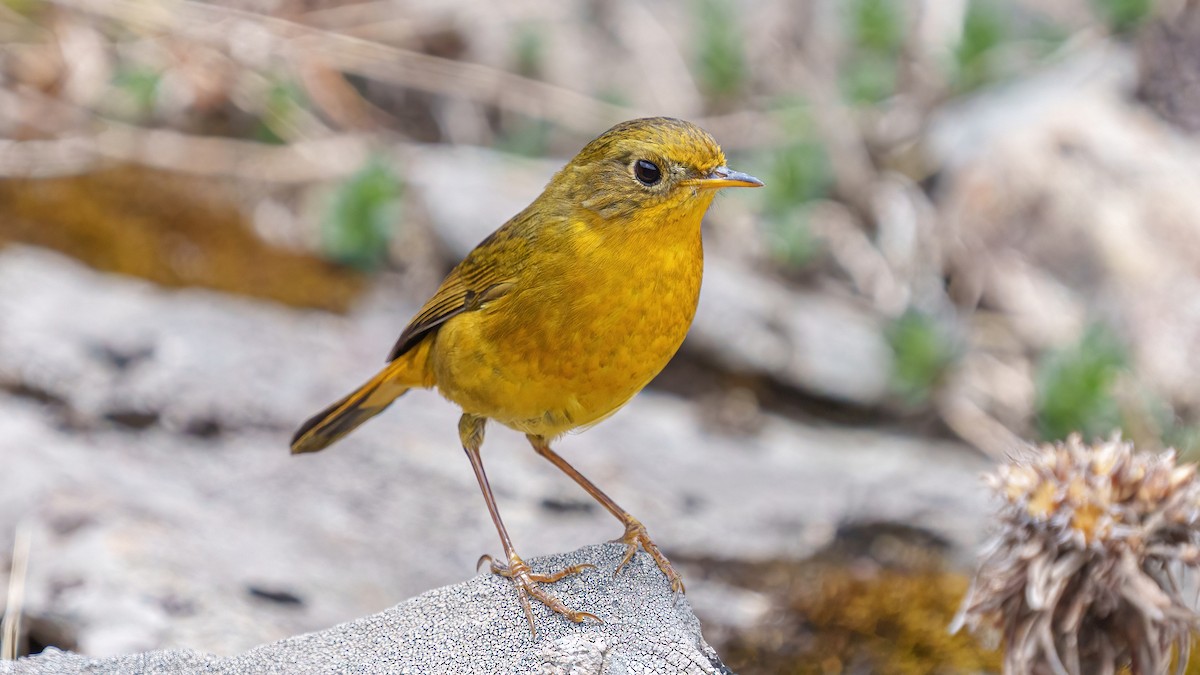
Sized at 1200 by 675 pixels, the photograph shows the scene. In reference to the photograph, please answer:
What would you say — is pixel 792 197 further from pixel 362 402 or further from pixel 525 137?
pixel 362 402

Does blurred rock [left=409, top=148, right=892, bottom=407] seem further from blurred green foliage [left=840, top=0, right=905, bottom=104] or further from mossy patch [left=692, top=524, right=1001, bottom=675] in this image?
blurred green foliage [left=840, top=0, right=905, bottom=104]

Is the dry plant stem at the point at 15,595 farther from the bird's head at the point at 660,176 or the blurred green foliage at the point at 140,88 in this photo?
the blurred green foliage at the point at 140,88

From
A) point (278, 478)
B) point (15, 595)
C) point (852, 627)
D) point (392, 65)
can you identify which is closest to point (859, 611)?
point (852, 627)

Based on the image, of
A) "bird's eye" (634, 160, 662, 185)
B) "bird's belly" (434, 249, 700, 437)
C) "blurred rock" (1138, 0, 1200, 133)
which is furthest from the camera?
"blurred rock" (1138, 0, 1200, 133)

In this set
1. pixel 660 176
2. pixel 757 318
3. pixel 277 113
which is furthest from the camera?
pixel 277 113

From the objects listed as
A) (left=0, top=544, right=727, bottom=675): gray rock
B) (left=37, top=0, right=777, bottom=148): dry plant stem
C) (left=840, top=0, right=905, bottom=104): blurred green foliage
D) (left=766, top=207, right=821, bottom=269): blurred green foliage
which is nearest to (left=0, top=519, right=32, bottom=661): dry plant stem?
(left=0, top=544, right=727, bottom=675): gray rock

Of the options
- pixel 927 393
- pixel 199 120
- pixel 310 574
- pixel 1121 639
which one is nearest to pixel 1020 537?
pixel 1121 639

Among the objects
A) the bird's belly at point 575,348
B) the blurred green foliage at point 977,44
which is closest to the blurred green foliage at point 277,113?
the blurred green foliage at point 977,44
